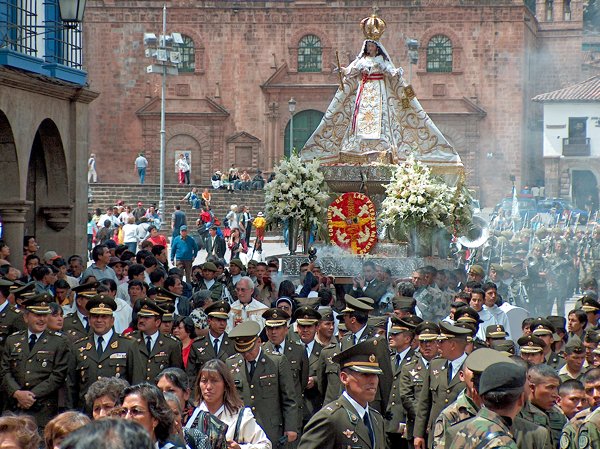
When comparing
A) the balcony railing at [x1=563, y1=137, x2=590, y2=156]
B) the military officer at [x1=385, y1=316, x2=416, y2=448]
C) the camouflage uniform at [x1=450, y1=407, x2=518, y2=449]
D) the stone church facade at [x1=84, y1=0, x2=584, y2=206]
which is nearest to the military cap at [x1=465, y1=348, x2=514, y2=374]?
the camouflage uniform at [x1=450, y1=407, x2=518, y2=449]

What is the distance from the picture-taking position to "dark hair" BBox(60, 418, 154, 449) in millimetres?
3789

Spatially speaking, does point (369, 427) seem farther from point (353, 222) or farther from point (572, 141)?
point (572, 141)

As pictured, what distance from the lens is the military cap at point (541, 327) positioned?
10797 millimetres

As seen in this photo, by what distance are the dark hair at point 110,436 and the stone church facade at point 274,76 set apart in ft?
170

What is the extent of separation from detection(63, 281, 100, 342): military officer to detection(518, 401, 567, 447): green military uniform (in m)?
4.96

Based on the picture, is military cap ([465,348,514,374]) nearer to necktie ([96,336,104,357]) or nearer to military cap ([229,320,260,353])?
military cap ([229,320,260,353])

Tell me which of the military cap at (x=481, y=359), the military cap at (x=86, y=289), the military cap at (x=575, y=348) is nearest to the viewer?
the military cap at (x=481, y=359)

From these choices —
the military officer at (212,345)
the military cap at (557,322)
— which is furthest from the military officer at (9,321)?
the military cap at (557,322)

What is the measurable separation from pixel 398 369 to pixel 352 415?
3.94 meters

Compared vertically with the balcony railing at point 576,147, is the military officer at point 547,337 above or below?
below

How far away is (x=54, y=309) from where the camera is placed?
35.9ft

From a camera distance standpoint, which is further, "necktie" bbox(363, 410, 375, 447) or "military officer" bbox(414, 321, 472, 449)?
"military officer" bbox(414, 321, 472, 449)

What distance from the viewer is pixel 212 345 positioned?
420 inches

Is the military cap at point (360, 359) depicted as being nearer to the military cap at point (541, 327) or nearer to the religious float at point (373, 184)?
the military cap at point (541, 327)
